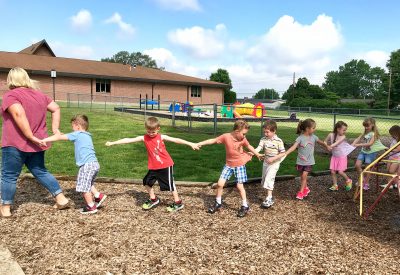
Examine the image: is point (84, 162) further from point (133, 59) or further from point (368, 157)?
point (133, 59)

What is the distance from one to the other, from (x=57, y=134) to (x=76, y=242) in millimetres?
1559

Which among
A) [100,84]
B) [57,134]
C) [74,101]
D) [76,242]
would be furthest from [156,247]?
[100,84]

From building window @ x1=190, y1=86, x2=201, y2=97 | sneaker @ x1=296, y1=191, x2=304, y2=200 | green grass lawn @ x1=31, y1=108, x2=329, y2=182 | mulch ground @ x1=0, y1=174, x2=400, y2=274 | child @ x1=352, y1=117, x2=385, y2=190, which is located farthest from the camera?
building window @ x1=190, y1=86, x2=201, y2=97

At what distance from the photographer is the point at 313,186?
6812 millimetres

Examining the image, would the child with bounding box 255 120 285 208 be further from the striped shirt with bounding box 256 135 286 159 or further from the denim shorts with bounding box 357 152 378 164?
the denim shorts with bounding box 357 152 378 164

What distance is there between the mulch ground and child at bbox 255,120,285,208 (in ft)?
0.95

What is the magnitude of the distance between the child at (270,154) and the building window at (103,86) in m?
34.7

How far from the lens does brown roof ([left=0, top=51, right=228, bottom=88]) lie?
33.8 meters

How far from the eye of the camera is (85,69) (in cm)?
3759

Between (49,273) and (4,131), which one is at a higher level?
(4,131)

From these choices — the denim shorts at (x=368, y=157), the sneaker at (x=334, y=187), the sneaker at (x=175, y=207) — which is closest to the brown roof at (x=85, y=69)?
the sneaker at (x=175, y=207)

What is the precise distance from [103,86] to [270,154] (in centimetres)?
3529

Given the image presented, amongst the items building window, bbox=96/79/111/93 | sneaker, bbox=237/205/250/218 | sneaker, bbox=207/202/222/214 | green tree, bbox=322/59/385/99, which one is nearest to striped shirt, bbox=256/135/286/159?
sneaker, bbox=237/205/250/218

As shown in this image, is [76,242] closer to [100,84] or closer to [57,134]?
[57,134]
